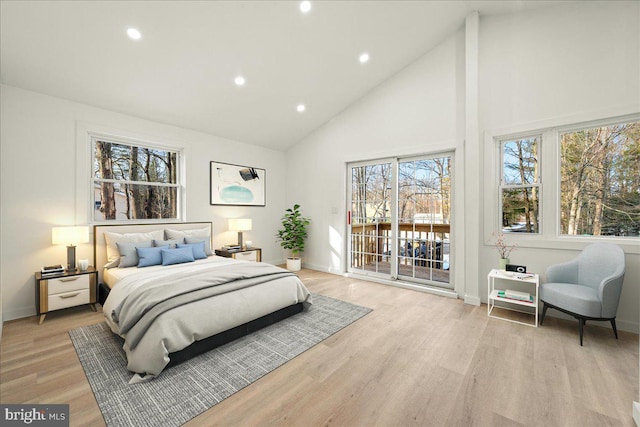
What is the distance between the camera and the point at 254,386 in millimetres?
1929

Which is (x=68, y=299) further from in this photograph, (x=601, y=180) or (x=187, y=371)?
(x=601, y=180)

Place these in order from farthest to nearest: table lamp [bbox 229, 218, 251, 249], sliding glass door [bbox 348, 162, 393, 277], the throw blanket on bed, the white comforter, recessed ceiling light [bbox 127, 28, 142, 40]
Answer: table lamp [bbox 229, 218, 251, 249], sliding glass door [bbox 348, 162, 393, 277], recessed ceiling light [bbox 127, 28, 142, 40], the throw blanket on bed, the white comforter

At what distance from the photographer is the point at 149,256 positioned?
3533 millimetres

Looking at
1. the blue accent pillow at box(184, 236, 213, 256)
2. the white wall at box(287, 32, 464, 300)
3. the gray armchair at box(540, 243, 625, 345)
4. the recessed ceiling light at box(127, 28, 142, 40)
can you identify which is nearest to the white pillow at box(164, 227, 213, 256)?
the blue accent pillow at box(184, 236, 213, 256)

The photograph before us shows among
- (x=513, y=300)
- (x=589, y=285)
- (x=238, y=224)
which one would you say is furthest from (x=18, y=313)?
(x=589, y=285)

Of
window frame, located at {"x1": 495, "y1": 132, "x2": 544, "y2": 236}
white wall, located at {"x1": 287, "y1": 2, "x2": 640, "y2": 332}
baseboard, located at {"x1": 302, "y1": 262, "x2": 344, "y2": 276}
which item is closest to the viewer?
white wall, located at {"x1": 287, "y1": 2, "x2": 640, "y2": 332}

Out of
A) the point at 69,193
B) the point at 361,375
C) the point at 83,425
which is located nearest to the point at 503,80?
the point at 361,375

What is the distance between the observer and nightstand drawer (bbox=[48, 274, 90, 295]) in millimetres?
3041

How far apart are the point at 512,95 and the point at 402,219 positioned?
87.8 inches

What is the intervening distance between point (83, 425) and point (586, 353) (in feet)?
12.5

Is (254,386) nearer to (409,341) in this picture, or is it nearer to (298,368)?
(298,368)

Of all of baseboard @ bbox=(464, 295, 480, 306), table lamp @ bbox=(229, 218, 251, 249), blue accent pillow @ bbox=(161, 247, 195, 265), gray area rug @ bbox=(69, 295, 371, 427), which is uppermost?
table lamp @ bbox=(229, 218, 251, 249)

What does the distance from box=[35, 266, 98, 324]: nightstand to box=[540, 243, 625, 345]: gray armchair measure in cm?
525

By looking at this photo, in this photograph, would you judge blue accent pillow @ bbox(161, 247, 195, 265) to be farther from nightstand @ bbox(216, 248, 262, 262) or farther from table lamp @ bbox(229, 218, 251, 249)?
table lamp @ bbox(229, 218, 251, 249)
